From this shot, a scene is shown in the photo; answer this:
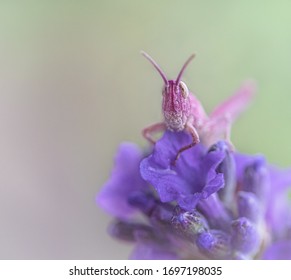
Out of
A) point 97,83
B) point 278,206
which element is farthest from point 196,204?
point 97,83

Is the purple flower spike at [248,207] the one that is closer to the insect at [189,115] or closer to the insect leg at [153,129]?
the insect at [189,115]

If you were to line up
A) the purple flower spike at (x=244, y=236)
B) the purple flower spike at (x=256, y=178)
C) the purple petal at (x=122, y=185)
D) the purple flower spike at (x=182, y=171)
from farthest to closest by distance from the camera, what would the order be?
the purple petal at (x=122, y=185), the purple flower spike at (x=256, y=178), the purple flower spike at (x=244, y=236), the purple flower spike at (x=182, y=171)

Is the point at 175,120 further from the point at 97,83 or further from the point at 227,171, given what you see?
the point at 97,83

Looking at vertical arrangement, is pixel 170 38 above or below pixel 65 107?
above

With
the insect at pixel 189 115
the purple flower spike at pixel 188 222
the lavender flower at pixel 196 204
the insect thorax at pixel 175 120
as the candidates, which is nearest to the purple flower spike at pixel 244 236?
the lavender flower at pixel 196 204

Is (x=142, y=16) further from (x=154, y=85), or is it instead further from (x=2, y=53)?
(x=2, y=53)
